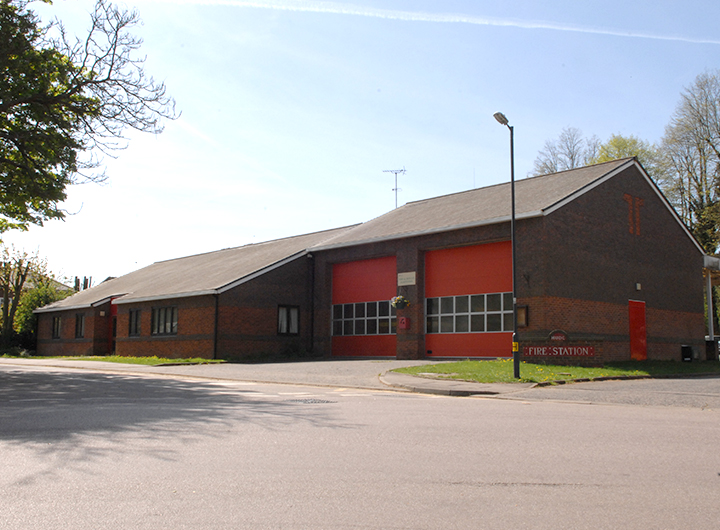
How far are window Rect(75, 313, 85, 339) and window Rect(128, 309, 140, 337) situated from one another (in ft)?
24.4

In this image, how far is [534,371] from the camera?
20.2 metres

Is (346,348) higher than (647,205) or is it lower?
lower

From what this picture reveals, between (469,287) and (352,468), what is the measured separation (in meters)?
21.5

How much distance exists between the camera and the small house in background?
24578mm

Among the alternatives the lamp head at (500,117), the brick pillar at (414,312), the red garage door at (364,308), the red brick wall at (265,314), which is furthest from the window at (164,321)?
the lamp head at (500,117)

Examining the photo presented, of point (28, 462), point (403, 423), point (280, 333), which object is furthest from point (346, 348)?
point (28, 462)

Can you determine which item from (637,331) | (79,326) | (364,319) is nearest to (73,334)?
(79,326)

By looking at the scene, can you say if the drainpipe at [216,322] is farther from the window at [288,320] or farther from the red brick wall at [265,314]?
the window at [288,320]

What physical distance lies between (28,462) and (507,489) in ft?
15.6

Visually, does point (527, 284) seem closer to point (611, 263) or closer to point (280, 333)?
point (611, 263)

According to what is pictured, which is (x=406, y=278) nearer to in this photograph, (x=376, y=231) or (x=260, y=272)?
(x=376, y=231)

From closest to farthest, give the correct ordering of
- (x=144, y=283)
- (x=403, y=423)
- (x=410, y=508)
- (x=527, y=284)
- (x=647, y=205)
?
(x=410, y=508) → (x=403, y=423) → (x=527, y=284) → (x=647, y=205) → (x=144, y=283)

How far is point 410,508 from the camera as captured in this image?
5.08 meters

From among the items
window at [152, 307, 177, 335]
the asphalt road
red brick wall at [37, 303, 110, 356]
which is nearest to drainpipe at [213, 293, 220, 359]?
window at [152, 307, 177, 335]
